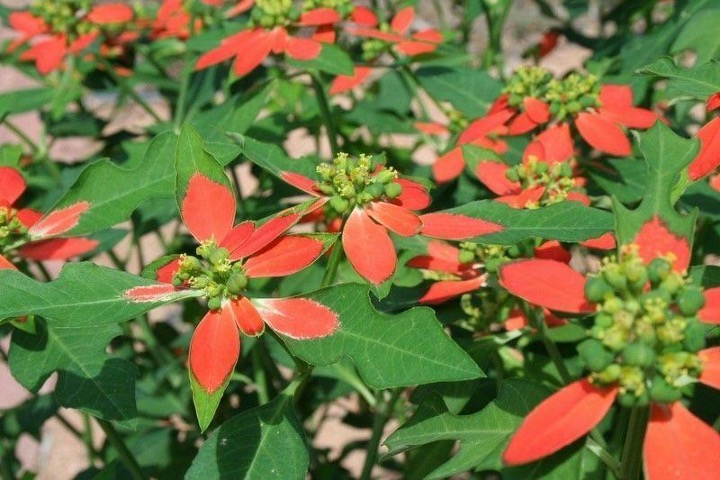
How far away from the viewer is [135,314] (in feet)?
2.97

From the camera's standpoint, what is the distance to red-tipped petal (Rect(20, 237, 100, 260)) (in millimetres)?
1234

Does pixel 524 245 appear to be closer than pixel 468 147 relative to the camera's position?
Yes

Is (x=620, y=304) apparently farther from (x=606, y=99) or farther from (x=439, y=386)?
(x=606, y=99)

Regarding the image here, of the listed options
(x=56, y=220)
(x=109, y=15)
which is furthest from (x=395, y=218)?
(x=109, y=15)

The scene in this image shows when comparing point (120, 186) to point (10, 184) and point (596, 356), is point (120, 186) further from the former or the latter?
point (596, 356)

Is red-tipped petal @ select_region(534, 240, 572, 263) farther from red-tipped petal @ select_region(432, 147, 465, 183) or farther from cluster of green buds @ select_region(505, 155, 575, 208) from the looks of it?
red-tipped petal @ select_region(432, 147, 465, 183)

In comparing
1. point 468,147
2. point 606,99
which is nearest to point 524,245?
point 468,147

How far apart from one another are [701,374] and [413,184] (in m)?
0.42

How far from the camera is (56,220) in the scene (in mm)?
1177

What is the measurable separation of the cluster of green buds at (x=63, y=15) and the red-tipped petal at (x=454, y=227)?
1.14 meters

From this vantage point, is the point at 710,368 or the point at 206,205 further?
the point at 206,205

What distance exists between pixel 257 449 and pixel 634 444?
38 centimetres

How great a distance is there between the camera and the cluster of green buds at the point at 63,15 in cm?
187

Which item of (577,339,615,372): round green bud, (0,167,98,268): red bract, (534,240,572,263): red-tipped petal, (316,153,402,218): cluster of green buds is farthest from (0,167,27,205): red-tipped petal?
(577,339,615,372): round green bud
